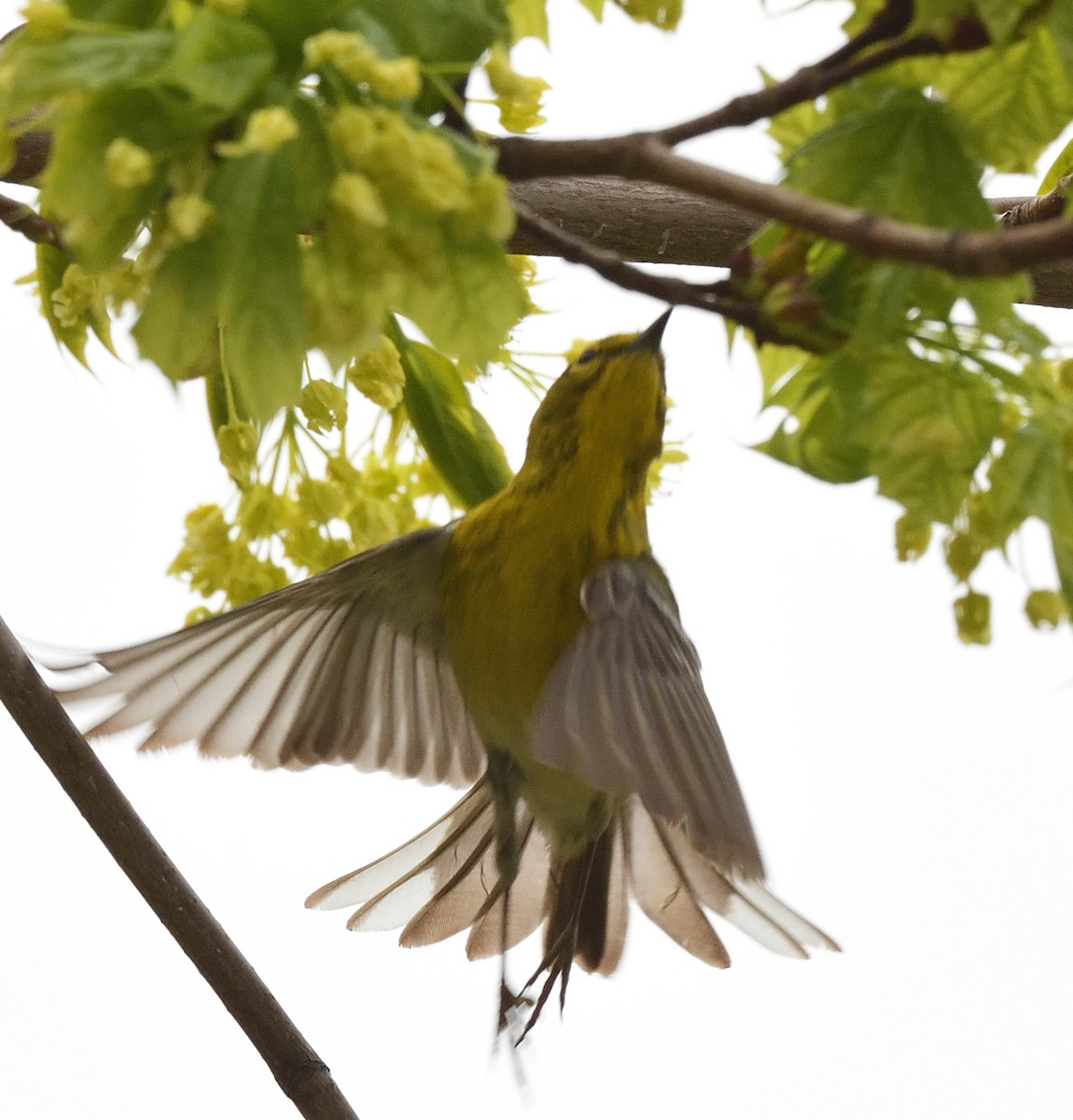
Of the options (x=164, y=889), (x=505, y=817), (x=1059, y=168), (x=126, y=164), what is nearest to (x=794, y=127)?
(x=126, y=164)

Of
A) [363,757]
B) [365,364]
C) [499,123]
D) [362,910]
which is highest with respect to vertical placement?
[499,123]

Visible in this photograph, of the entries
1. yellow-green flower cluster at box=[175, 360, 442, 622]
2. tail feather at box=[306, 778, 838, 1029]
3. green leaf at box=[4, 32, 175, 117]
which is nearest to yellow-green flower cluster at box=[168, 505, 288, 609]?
yellow-green flower cluster at box=[175, 360, 442, 622]

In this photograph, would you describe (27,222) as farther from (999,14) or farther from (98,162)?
(999,14)

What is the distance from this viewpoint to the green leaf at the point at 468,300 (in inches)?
19.7

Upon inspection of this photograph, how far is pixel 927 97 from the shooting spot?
56 cm

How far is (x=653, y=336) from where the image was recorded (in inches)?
38.3

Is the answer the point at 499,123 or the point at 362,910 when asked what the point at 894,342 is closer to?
the point at 499,123

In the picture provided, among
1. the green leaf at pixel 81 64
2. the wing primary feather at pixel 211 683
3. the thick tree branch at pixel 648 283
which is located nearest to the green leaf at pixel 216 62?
the green leaf at pixel 81 64

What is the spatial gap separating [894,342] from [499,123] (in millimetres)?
414

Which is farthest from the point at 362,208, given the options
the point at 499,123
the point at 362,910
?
the point at 362,910

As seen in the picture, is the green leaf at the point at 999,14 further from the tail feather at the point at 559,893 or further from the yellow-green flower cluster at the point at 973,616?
the tail feather at the point at 559,893

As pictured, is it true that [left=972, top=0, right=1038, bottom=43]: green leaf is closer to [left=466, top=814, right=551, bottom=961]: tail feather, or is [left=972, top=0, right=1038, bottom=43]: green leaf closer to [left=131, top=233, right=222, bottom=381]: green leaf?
[left=131, top=233, right=222, bottom=381]: green leaf

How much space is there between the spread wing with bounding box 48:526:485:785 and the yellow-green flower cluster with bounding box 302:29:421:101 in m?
0.53

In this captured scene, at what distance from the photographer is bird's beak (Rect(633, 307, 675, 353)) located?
96cm
